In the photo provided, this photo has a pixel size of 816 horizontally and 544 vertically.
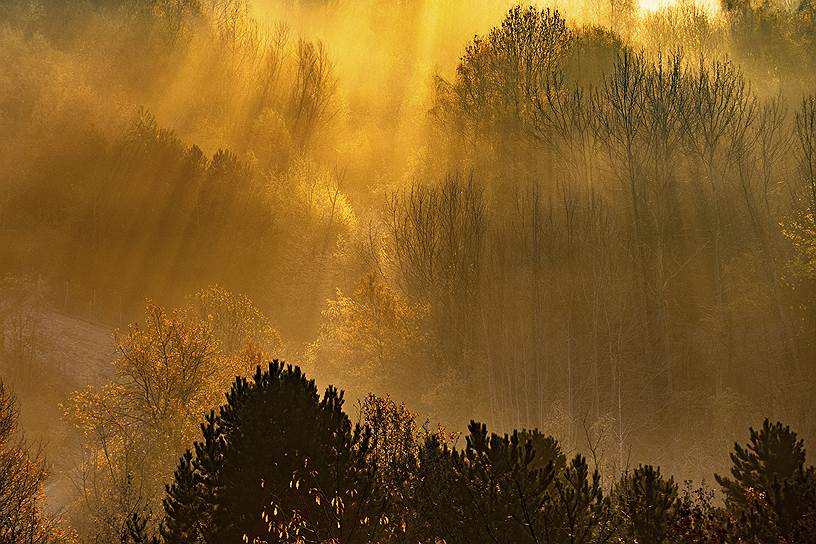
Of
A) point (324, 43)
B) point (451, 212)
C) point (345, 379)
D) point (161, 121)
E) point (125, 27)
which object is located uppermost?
point (324, 43)

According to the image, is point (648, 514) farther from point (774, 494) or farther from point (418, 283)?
Result: point (418, 283)

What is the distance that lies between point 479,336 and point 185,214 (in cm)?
3322

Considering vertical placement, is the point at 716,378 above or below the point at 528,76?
below

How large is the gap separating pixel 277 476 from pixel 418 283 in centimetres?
3665

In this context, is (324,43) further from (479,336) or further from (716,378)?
(716,378)

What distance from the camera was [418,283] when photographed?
50406 mm

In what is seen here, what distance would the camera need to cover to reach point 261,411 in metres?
14.3

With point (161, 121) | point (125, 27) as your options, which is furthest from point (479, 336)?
point (125, 27)

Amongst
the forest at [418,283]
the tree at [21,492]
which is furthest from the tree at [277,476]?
the tree at [21,492]

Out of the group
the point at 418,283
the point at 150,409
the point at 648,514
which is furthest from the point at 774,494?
the point at 418,283

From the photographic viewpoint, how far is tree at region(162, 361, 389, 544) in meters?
13.8

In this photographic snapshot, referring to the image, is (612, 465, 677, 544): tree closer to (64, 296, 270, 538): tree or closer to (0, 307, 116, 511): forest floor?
(64, 296, 270, 538): tree

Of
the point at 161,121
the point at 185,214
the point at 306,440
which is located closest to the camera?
the point at 306,440

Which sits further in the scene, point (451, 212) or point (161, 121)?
point (161, 121)
